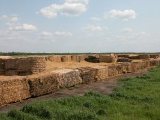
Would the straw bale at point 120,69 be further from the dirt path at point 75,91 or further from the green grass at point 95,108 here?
the green grass at point 95,108

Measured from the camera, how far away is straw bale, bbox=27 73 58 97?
11023 millimetres

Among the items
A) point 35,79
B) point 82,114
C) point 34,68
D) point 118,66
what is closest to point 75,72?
point 34,68

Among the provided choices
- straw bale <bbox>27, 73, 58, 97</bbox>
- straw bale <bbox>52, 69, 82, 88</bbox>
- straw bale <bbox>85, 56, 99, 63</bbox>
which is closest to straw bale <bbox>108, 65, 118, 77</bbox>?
straw bale <bbox>52, 69, 82, 88</bbox>

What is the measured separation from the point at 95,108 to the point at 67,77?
137 inches

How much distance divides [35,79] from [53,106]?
65.6 inches

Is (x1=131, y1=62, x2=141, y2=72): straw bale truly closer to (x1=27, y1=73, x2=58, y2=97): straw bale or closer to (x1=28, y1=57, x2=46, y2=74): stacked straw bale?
(x1=28, y1=57, x2=46, y2=74): stacked straw bale

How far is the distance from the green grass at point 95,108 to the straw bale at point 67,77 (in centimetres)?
120

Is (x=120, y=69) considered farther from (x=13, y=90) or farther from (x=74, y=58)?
(x=13, y=90)

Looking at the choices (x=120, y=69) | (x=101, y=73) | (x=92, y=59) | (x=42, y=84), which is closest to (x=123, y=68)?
(x=120, y=69)

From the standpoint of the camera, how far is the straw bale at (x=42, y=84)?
11023mm

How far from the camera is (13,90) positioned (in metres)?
10.1

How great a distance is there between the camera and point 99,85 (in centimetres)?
1554

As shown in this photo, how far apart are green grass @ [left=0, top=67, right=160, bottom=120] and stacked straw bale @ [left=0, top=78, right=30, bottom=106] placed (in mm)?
747

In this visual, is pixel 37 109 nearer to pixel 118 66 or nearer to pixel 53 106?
pixel 53 106
